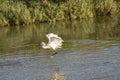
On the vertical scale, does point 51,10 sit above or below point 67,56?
above

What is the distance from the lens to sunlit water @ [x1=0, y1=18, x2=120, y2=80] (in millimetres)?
12117

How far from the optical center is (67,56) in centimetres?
1488

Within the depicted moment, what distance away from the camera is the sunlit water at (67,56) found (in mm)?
12117

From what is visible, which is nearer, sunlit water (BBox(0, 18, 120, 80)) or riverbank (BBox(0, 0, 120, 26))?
sunlit water (BBox(0, 18, 120, 80))

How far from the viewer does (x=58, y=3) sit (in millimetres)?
31125

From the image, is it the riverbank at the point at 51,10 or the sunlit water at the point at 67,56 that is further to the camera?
the riverbank at the point at 51,10

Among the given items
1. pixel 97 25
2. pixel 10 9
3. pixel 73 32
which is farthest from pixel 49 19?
pixel 73 32

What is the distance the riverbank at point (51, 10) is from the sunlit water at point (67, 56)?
4.95 metres

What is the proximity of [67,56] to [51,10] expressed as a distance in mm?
15141

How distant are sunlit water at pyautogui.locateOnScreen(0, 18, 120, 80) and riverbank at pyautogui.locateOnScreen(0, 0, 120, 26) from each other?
495 cm

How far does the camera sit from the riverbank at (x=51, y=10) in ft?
Answer: 95.2

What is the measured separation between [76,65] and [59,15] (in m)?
16.4

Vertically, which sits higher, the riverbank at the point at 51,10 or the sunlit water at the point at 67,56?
the riverbank at the point at 51,10

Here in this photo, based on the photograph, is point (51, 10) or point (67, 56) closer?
point (67, 56)
